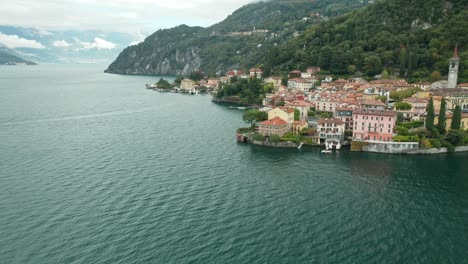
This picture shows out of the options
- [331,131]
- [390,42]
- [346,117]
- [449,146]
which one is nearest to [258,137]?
[331,131]

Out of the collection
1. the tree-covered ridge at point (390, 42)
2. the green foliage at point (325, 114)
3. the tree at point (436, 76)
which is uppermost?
the tree-covered ridge at point (390, 42)

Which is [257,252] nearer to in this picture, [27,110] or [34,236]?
[34,236]

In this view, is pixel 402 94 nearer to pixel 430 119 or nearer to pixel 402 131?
pixel 430 119

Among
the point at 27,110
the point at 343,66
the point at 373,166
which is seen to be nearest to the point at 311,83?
the point at 343,66

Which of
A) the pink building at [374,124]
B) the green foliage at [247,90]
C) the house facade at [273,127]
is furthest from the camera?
the green foliage at [247,90]

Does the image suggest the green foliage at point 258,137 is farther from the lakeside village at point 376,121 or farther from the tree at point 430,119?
the tree at point 430,119

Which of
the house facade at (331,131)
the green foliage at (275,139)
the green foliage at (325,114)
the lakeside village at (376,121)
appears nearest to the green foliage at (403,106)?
the lakeside village at (376,121)
